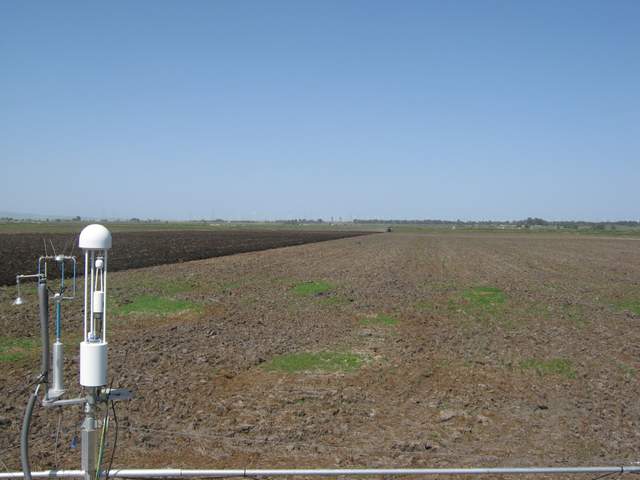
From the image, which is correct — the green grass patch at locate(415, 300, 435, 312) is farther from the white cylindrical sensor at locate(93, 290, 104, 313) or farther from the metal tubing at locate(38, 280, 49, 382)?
the metal tubing at locate(38, 280, 49, 382)

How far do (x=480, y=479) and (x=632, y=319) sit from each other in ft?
38.0

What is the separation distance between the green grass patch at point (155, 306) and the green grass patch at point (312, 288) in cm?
416

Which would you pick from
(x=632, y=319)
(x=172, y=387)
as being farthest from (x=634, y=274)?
(x=172, y=387)

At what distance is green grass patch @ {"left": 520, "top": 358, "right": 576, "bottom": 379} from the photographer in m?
9.40

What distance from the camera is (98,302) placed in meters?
3.83

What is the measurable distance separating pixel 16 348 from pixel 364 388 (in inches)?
263

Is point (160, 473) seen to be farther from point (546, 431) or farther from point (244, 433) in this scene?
point (546, 431)

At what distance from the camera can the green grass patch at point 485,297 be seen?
1687 cm

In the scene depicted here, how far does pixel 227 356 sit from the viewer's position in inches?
401

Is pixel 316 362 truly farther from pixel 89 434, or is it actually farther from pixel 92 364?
pixel 92 364

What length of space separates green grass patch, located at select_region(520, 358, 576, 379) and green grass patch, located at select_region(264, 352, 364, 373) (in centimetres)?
294

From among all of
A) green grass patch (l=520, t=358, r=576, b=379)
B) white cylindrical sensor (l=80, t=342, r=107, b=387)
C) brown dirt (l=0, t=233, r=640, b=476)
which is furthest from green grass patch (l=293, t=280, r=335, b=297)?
white cylindrical sensor (l=80, t=342, r=107, b=387)

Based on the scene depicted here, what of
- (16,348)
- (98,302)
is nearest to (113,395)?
(98,302)

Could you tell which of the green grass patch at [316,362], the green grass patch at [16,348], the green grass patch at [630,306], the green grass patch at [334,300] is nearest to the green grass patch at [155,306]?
the green grass patch at [16,348]
